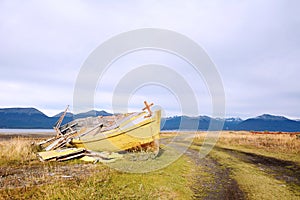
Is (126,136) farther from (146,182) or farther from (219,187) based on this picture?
(219,187)

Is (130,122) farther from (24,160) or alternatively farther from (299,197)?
(299,197)

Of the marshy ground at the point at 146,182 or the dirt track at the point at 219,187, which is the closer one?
the marshy ground at the point at 146,182

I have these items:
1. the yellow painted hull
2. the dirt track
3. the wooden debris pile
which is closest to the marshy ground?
the dirt track

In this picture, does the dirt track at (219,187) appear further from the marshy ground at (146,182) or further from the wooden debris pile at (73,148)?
the wooden debris pile at (73,148)

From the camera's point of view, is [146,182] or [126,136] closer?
[146,182]

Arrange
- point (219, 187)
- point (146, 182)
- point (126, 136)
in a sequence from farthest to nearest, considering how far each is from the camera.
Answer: point (126, 136) < point (219, 187) < point (146, 182)

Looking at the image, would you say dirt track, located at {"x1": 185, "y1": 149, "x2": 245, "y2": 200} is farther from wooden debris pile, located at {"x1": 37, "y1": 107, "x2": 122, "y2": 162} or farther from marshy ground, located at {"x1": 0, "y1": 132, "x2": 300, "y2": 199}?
wooden debris pile, located at {"x1": 37, "y1": 107, "x2": 122, "y2": 162}

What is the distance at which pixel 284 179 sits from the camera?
39.7ft

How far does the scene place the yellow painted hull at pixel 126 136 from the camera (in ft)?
59.1

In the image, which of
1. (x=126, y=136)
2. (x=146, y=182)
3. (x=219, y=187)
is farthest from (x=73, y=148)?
(x=219, y=187)

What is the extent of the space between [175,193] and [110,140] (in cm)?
1011

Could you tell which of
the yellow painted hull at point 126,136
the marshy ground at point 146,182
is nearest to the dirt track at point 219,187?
the marshy ground at point 146,182

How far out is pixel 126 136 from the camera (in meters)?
18.1

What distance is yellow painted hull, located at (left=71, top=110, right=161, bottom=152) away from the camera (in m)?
18.0
